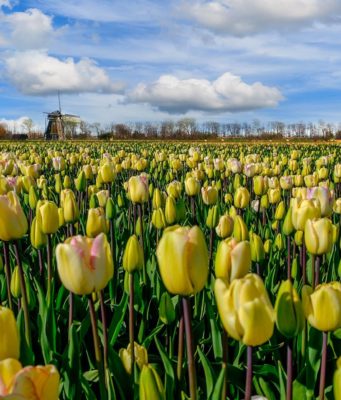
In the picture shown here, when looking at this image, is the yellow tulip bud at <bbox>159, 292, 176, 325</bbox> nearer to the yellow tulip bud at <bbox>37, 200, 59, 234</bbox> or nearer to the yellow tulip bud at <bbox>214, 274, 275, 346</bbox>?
the yellow tulip bud at <bbox>37, 200, 59, 234</bbox>

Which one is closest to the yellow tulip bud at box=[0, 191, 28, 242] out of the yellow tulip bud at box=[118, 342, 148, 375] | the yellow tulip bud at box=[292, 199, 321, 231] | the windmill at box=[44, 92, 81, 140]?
the yellow tulip bud at box=[118, 342, 148, 375]

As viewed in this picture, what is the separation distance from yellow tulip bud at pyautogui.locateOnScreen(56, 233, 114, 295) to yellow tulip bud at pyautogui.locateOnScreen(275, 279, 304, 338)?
0.48 m

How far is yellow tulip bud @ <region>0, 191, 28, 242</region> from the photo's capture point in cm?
182

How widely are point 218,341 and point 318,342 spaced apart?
40 centimetres

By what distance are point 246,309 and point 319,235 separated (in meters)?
0.91

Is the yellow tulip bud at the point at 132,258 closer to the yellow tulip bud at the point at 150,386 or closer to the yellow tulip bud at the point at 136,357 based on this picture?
the yellow tulip bud at the point at 136,357

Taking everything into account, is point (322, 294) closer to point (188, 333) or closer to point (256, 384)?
point (188, 333)

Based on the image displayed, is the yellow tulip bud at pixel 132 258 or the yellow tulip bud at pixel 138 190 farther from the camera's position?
the yellow tulip bud at pixel 138 190

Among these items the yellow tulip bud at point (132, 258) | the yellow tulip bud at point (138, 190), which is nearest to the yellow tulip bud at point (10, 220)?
the yellow tulip bud at point (132, 258)

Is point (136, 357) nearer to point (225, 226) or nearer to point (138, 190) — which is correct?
point (225, 226)

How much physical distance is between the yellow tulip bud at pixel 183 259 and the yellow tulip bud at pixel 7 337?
0.38 metres

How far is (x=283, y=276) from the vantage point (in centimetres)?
336

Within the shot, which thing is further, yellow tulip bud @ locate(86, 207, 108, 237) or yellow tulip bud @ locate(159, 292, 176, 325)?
yellow tulip bud @ locate(86, 207, 108, 237)

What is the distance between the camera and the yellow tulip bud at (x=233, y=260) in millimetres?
1431
